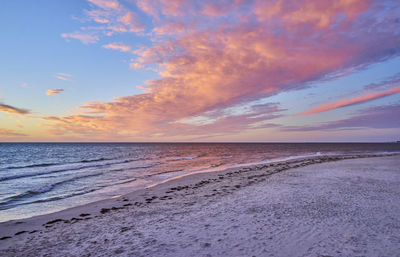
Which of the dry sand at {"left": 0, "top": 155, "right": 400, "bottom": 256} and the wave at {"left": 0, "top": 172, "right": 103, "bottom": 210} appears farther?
the wave at {"left": 0, "top": 172, "right": 103, "bottom": 210}

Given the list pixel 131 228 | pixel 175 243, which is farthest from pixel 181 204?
pixel 175 243

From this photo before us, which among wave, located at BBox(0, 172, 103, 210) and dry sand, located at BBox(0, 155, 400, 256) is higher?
dry sand, located at BBox(0, 155, 400, 256)

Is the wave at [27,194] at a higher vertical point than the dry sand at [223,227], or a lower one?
lower

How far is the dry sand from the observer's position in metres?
7.05

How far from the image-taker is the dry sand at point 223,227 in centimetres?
705

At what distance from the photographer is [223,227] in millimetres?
8773

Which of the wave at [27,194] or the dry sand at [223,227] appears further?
the wave at [27,194]

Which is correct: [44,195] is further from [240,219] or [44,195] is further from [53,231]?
[240,219]

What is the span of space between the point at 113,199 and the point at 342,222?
1438 cm

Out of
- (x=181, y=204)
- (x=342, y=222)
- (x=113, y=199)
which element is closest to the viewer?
(x=342, y=222)

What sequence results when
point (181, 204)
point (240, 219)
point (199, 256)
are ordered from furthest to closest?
point (181, 204)
point (240, 219)
point (199, 256)

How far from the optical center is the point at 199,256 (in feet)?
21.6

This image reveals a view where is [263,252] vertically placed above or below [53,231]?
above

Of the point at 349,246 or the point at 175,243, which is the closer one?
the point at 349,246
